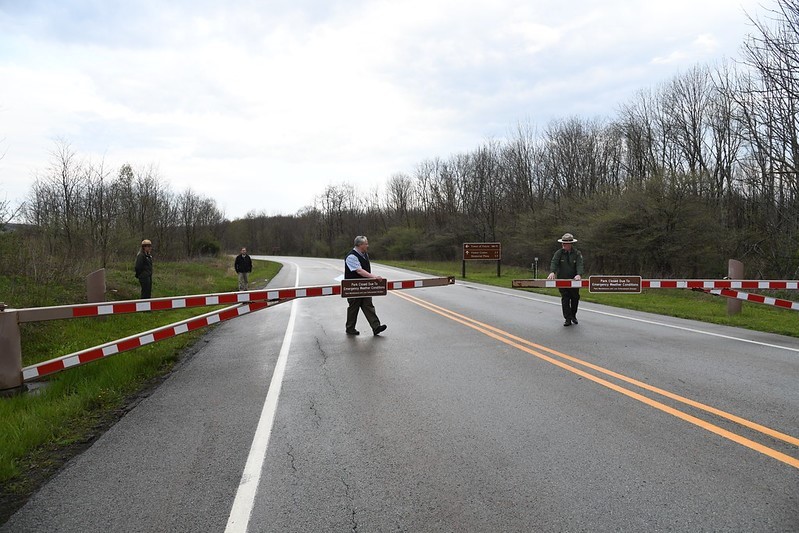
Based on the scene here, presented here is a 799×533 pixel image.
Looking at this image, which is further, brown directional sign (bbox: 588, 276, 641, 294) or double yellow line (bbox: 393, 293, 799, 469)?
brown directional sign (bbox: 588, 276, 641, 294)

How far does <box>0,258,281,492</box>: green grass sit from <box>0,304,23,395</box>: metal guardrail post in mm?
220

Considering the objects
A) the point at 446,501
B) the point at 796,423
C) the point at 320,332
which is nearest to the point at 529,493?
the point at 446,501

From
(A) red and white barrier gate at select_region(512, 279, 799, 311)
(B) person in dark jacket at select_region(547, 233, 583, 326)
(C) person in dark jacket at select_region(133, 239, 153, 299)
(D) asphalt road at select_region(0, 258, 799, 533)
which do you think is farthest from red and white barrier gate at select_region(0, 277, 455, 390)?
(C) person in dark jacket at select_region(133, 239, 153, 299)

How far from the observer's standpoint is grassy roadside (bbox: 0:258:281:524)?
420cm

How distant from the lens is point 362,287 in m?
9.41

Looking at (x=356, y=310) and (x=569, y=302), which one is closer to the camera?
(x=356, y=310)

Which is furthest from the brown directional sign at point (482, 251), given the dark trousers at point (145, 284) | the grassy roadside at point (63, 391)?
the grassy roadside at point (63, 391)

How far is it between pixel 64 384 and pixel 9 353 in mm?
720

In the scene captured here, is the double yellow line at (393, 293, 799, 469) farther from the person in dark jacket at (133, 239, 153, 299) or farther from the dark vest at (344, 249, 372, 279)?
the person in dark jacket at (133, 239, 153, 299)

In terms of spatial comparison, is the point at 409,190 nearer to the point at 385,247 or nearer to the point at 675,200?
the point at 385,247

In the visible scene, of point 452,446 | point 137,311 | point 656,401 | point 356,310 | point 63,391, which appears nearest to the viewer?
point 452,446

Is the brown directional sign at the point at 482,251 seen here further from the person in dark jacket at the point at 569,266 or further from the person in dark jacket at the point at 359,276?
the person in dark jacket at the point at 359,276

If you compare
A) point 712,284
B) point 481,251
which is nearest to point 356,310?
point 712,284

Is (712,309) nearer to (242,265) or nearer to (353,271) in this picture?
(353,271)
